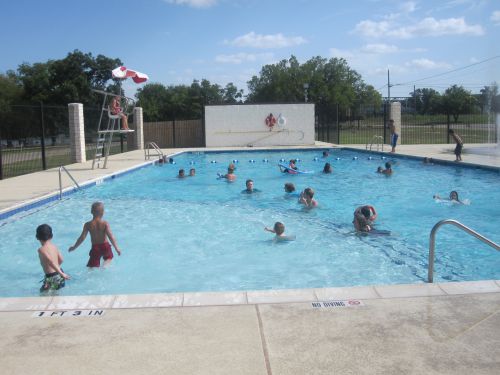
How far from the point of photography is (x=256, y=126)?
30.2 metres

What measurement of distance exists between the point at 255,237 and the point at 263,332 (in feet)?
17.3

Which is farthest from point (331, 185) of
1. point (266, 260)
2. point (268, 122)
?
point (268, 122)

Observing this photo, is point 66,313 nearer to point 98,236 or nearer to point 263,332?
point 263,332

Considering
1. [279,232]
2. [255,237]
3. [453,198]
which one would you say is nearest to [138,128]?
[453,198]

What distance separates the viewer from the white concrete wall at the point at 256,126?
98.5 ft

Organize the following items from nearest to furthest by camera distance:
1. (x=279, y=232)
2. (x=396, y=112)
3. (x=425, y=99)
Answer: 1. (x=279, y=232)
2. (x=396, y=112)
3. (x=425, y=99)

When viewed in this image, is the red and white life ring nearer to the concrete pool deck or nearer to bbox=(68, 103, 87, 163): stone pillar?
bbox=(68, 103, 87, 163): stone pillar

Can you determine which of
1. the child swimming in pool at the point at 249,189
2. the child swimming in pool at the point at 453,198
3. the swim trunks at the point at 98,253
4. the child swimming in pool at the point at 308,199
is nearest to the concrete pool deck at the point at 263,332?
the swim trunks at the point at 98,253

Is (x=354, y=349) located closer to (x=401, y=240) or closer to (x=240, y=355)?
(x=240, y=355)

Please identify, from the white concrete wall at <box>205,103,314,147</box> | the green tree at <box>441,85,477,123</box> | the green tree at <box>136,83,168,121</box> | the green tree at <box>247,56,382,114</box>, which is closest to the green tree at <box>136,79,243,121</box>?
the green tree at <box>136,83,168,121</box>

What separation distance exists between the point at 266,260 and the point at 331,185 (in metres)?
8.26

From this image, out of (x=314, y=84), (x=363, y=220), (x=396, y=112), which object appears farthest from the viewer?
(x=314, y=84)

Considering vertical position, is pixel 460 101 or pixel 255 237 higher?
pixel 460 101

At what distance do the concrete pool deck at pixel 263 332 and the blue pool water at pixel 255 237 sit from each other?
209cm
